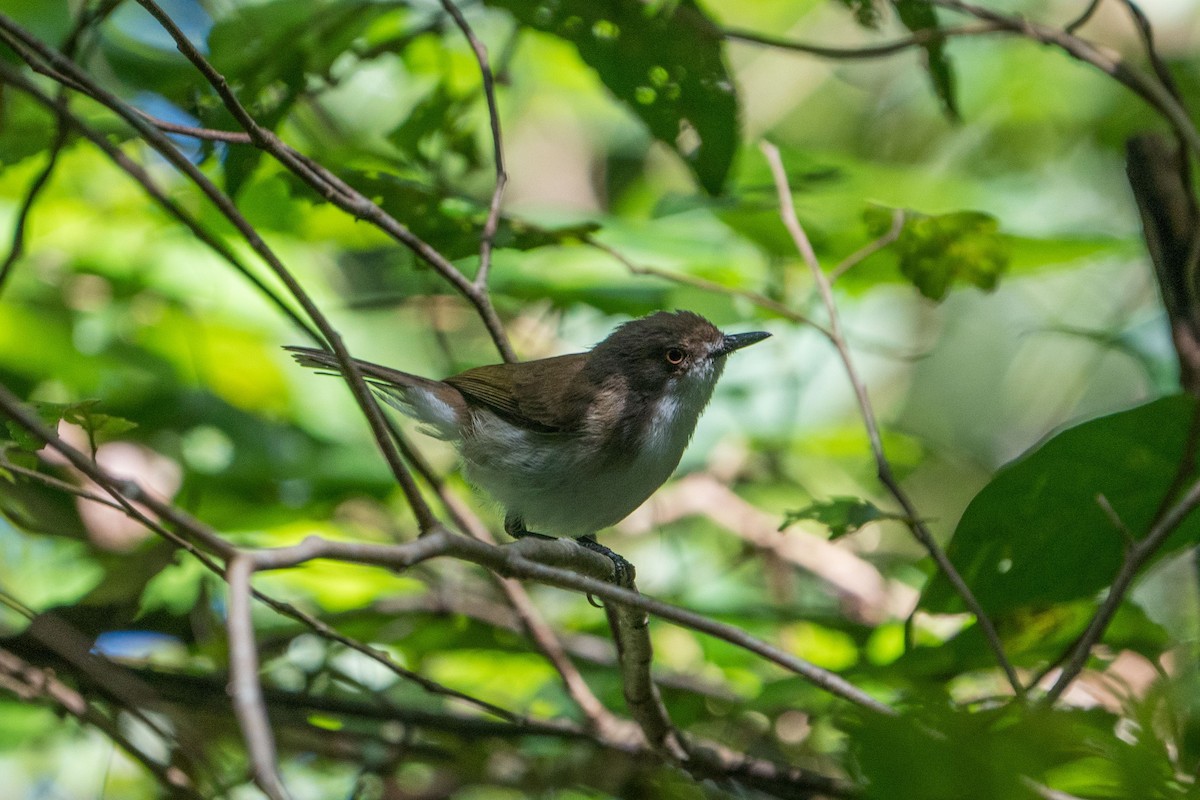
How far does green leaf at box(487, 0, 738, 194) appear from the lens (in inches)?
116

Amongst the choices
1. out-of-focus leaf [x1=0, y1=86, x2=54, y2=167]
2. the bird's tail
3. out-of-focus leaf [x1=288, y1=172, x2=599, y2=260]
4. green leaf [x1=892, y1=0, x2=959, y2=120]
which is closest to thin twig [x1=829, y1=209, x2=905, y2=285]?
green leaf [x1=892, y1=0, x2=959, y2=120]

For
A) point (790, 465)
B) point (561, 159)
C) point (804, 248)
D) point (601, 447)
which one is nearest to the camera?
point (804, 248)

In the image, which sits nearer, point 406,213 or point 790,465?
point 406,213

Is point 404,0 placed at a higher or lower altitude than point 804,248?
higher

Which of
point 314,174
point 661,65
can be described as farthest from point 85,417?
point 661,65

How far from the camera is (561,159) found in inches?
330

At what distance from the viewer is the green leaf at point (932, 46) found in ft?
9.86

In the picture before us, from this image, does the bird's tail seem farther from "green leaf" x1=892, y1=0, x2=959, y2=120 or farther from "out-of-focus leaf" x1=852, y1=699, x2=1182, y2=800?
"out-of-focus leaf" x1=852, y1=699, x2=1182, y2=800

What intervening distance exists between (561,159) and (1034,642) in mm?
5963

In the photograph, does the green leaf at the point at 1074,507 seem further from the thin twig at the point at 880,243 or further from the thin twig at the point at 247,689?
the thin twig at the point at 247,689

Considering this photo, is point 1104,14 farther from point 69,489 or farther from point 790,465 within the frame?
point 69,489

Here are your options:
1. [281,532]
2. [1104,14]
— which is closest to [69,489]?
[281,532]

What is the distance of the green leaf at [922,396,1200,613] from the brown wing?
165 cm

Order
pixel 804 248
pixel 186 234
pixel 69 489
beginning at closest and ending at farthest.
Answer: pixel 69 489 → pixel 804 248 → pixel 186 234
